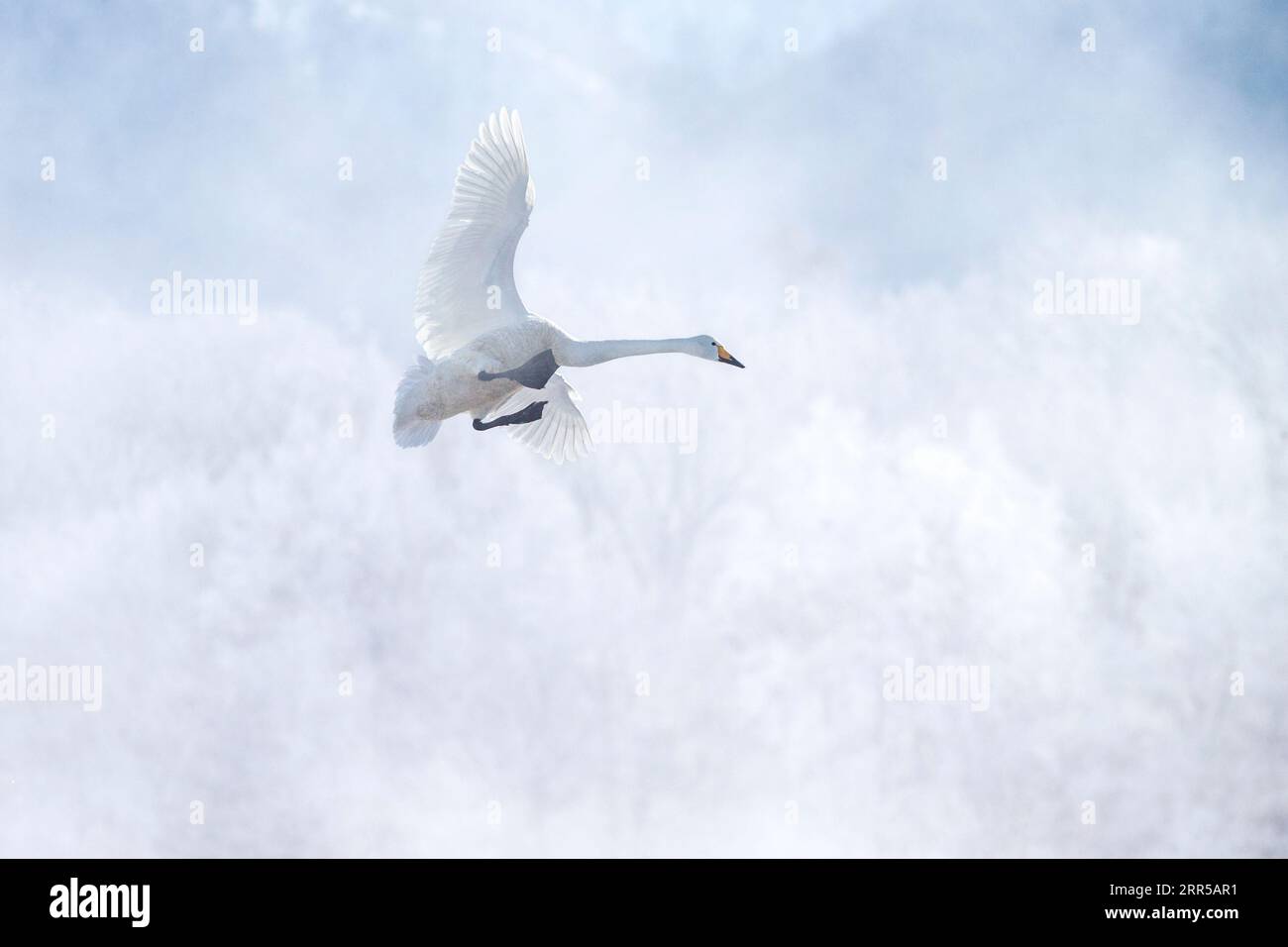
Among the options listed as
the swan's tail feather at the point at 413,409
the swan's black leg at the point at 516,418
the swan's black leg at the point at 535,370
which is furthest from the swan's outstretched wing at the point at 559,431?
the swan's tail feather at the point at 413,409

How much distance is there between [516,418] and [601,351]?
1.65 meters

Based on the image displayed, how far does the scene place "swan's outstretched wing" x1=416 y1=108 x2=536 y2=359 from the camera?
77.2 feet

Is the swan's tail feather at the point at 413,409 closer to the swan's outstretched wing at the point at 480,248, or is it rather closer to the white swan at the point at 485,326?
the white swan at the point at 485,326

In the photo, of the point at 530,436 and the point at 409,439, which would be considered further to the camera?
the point at 530,436

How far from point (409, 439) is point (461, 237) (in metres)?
2.94

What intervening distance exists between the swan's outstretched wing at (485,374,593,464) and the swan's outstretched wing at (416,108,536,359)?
2.40m

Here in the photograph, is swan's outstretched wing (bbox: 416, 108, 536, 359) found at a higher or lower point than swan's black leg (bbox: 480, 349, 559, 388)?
higher

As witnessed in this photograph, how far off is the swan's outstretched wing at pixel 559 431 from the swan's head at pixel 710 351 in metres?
2.54

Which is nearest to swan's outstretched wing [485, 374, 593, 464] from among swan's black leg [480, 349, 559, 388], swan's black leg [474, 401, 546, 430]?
swan's black leg [474, 401, 546, 430]

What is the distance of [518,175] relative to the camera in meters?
23.6

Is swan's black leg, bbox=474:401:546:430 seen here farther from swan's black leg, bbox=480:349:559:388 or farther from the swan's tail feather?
the swan's tail feather
